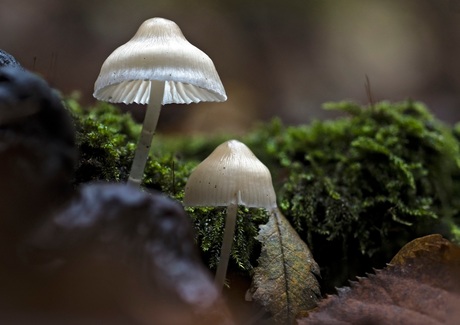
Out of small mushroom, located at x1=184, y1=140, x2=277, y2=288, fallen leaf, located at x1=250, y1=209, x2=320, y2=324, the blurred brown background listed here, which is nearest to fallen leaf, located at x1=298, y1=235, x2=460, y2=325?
fallen leaf, located at x1=250, y1=209, x2=320, y2=324

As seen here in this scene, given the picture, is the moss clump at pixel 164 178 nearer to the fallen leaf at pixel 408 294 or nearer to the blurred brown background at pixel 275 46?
the fallen leaf at pixel 408 294

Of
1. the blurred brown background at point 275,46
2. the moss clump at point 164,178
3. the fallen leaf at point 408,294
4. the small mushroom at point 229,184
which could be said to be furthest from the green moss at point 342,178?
the blurred brown background at point 275,46

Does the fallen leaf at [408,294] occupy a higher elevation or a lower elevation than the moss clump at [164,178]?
lower

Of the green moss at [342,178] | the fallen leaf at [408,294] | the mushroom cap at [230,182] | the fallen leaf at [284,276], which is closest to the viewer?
the fallen leaf at [408,294]

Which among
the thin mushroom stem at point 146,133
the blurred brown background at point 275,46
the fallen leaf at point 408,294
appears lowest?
the fallen leaf at point 408,294

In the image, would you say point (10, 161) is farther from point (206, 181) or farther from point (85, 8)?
point (85, 8)

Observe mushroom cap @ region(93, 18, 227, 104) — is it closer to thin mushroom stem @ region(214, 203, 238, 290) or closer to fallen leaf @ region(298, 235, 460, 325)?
thin mushroom stem @ region(214, 203, 238, 290)

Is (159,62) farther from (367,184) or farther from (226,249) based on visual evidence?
(367,184)

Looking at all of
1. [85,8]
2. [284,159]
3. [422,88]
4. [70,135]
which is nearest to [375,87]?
[422,88]
